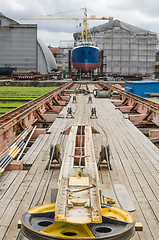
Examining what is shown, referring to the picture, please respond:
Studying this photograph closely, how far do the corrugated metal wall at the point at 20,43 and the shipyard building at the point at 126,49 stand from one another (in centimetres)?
1838

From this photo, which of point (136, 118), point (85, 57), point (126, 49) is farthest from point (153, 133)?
point (126, 49)

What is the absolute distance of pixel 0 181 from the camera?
444 cm

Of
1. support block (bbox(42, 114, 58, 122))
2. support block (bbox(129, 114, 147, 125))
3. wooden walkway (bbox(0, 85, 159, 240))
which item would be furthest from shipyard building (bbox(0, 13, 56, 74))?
wooden walkway (bbox(0, 85, 159, 240))

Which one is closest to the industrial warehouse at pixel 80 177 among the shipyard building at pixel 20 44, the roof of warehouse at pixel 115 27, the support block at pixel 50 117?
the support block at pixel 50 117

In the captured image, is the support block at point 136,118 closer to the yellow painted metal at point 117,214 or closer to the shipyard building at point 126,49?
the yellow painted metal at point 117,214

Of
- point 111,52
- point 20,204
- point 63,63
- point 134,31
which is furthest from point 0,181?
point 63,63

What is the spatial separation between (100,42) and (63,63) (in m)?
34.2

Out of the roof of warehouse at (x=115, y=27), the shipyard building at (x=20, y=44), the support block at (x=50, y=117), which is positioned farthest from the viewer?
the roof of warehouse at (x=115, y=27)

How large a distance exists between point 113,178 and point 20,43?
46073 mm

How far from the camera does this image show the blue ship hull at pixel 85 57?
1590 inches

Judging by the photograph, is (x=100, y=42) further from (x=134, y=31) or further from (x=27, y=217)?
(x=27, y=217)

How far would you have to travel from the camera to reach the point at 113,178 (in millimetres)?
4605

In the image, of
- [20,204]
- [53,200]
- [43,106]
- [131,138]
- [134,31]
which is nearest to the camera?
[53,200]

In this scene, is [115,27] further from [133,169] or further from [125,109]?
[133,169]
